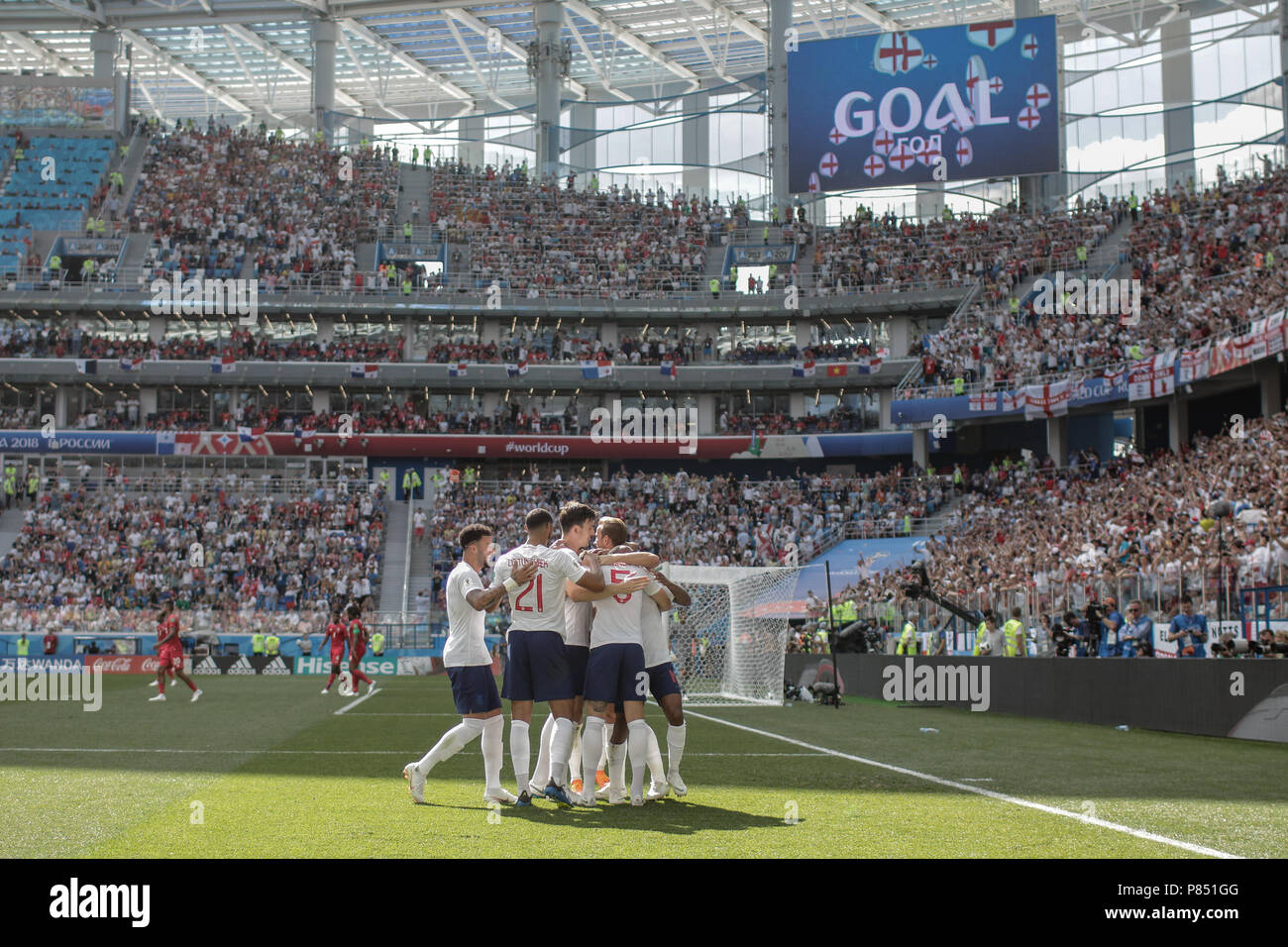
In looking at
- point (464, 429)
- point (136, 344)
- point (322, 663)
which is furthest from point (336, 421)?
point (322, 663)

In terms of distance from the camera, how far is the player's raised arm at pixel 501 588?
9.27 meters

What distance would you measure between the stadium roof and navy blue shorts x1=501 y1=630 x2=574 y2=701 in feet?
210

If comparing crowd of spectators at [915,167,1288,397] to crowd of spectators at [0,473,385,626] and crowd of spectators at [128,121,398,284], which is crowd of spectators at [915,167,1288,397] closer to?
crowd of spectators at [0,473,385,626]

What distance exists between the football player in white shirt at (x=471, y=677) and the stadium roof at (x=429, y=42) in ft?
208

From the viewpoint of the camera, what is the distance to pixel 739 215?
66.4 m

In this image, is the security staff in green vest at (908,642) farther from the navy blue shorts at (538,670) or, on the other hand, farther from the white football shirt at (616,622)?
the navy blue shorts at (538,670)

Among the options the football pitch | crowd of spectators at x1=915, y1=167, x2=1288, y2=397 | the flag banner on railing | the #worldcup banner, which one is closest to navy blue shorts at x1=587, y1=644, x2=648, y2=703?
the football pitch

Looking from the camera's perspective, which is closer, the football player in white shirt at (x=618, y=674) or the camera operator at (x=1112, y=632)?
the football player in white shirt at (x=618, y=674)

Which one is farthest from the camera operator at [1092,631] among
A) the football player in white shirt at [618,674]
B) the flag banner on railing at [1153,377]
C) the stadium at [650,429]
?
the flag banner on railing at [1153,377]

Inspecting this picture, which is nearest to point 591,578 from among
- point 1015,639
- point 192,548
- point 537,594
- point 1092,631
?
point 537,594

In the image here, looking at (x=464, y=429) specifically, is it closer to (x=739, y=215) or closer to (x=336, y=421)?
(x=336, y=421)

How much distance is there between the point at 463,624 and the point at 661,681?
1659 millimetres

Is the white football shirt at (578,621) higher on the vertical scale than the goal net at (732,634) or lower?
higher
